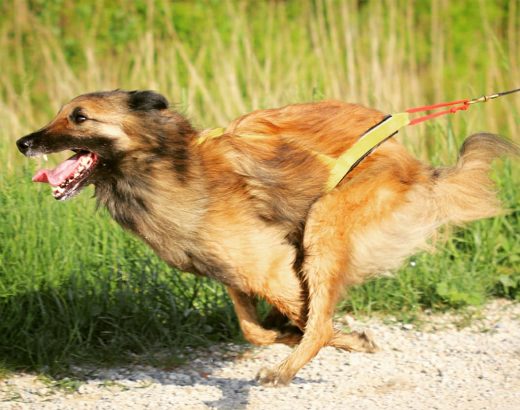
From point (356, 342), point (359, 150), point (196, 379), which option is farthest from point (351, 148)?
point (196, 379)

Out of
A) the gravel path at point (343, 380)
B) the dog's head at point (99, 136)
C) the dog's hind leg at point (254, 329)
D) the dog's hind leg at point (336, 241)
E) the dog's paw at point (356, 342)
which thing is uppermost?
the dog's head at point (99, 136)

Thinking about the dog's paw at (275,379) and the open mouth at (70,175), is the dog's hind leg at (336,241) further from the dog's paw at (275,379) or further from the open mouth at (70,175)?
the open mouth at (70,175)

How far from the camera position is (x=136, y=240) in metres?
5.80

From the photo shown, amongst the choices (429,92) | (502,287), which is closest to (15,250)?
(502,287)

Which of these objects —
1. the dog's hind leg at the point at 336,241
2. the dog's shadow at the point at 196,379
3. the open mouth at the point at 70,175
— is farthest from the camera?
the dog's shadow at the point at 196,379

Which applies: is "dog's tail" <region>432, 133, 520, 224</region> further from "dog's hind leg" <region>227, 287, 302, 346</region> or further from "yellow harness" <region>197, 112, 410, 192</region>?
"dog's hind leg" <region>227, 287, 302, 346</region>

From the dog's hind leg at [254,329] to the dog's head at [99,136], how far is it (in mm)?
868

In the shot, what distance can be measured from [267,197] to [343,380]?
1.09m

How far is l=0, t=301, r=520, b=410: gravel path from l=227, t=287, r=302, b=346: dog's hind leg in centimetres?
25

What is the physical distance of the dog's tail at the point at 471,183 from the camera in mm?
4918

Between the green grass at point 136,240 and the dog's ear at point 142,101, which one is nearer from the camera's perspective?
the dog's ear at point 142,101

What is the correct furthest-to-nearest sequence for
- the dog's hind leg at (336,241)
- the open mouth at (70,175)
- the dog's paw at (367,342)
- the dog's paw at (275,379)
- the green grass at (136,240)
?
1. the green grass at (136,240)
2. the dog's paw at (367,342)
3. the dog's hind leg at (336,241)
4. the dog's paw at (275,379)
5. the open mouth at (70,175)

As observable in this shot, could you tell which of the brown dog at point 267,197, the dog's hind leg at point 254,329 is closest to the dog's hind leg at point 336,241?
the brown dog at point 267,197

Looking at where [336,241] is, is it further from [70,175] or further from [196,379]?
[70,175]
